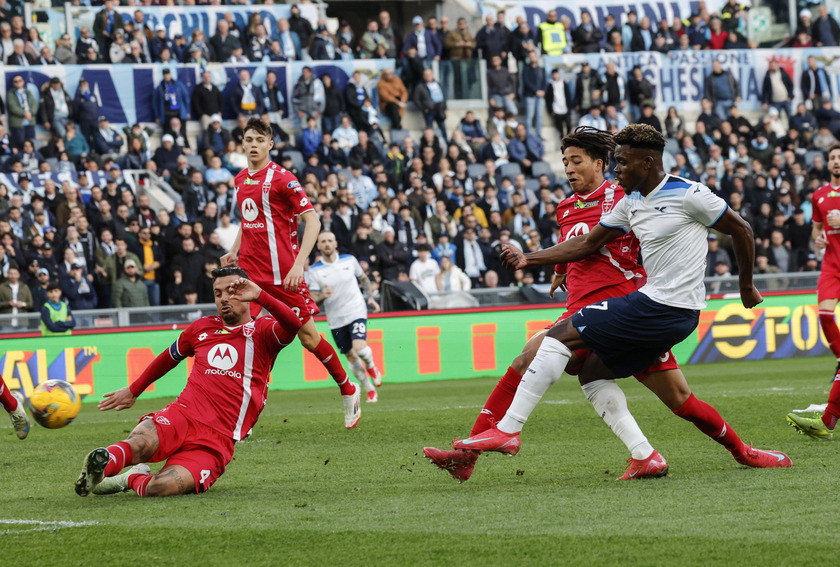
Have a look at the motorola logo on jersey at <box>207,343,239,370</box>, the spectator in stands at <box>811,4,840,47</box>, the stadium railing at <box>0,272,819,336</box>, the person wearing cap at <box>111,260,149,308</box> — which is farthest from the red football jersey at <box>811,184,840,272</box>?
the spectator in stands at <box>811,4,840,47</box>

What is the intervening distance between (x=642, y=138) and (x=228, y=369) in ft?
9.34

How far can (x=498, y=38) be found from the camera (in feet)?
81.3

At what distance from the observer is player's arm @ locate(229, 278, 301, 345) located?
257 inches

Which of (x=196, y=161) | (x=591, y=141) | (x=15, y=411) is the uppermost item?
(x=591, y=141)

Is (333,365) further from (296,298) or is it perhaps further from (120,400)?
(120,400)

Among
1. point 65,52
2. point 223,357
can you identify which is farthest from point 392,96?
point 223,357

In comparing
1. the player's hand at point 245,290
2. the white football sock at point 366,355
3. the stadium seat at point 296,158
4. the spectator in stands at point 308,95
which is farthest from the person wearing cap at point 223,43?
the player's hand at point 245,290

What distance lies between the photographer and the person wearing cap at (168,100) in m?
21.3

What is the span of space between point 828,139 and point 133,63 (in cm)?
1464

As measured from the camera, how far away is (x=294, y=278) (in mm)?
9016

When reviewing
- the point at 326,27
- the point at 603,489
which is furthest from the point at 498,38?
the point at 603,489

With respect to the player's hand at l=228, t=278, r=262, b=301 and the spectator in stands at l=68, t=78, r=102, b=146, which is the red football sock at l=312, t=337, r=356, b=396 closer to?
the player's hand at l=228, t=278, r=262, b=301

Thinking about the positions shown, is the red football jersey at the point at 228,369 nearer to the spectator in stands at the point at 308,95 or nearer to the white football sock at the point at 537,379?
the white football sock at the point at 537,379

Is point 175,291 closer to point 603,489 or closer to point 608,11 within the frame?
point 603,489
